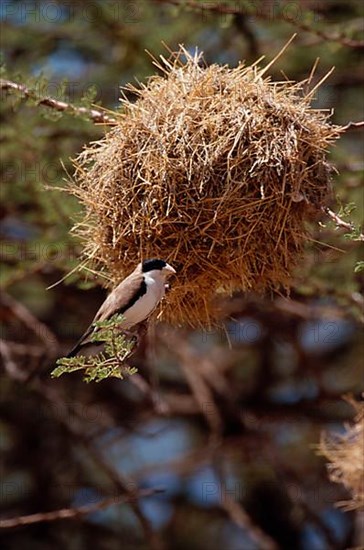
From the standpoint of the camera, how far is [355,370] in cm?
555

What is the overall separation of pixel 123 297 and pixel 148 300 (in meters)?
0.09

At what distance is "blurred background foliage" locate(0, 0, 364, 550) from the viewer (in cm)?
371

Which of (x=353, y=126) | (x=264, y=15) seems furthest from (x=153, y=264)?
(x=264, y=15)

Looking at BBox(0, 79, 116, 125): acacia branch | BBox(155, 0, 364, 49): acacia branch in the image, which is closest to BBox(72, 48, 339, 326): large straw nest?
BBox(0, 79, 116, 125): acacia branch

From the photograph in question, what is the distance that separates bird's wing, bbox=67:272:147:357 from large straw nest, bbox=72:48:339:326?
3.7 inches

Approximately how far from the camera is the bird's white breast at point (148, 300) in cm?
246

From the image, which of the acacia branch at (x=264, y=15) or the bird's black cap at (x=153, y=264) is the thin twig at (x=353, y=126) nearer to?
the bird's black cap at (x=153, y=264)

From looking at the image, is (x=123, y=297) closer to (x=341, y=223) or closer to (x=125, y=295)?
(x=125, y=295)

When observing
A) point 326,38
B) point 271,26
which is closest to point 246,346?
point 271,26

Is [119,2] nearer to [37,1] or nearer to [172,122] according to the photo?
[37,1]

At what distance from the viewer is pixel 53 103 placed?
2.88 metres

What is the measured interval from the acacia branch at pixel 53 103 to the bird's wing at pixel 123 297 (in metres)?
0.48

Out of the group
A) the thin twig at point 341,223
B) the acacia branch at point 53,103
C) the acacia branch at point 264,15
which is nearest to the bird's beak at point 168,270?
the thin twig at point 341,223

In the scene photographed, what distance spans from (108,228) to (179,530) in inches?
146
